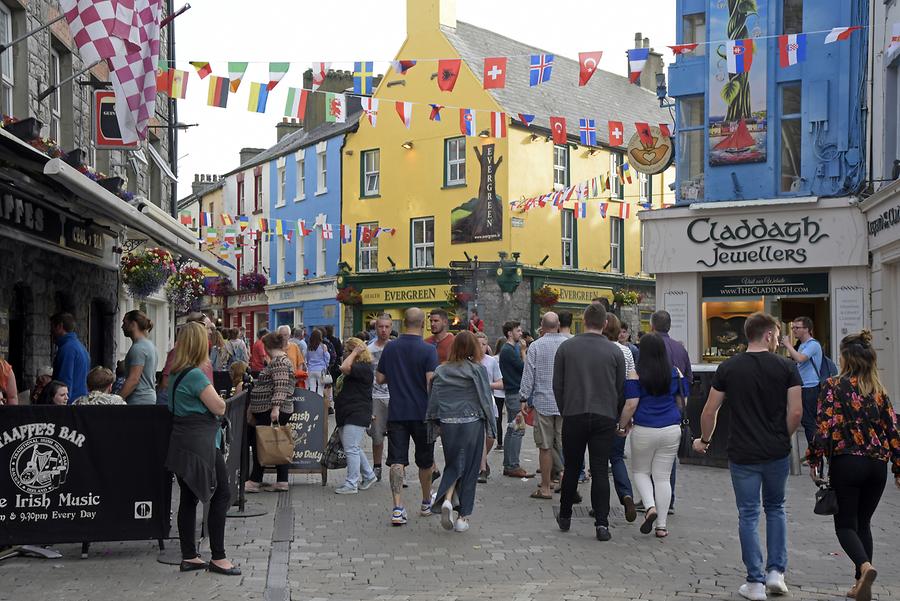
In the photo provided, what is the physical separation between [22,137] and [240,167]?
1350 inches

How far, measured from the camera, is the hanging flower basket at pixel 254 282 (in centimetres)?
4203

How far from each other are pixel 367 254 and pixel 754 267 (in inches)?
690

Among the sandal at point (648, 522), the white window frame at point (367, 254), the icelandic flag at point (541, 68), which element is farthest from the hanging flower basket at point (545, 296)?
the sandal at point (648, 522)

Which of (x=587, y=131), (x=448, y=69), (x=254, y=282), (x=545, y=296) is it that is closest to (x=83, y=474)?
(x=448, y=69)

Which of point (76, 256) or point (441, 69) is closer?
point (76, 256)

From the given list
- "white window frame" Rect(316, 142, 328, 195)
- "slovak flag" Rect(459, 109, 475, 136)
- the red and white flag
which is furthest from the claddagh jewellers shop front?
"white window frame" Rect(316, 142, 328, 195)

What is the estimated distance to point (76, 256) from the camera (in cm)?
1539

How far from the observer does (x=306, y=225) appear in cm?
3778

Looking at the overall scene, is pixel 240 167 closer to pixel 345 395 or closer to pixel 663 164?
pixel 663 164

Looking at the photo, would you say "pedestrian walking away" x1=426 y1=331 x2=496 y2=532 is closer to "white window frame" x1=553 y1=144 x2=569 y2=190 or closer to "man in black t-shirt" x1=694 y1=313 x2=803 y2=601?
"man in black t-shirt" x1=694 y1=313 x2=803 y2=601

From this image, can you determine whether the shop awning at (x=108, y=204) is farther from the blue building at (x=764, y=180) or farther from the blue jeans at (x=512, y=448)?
the blue building at (x=764, y=180)

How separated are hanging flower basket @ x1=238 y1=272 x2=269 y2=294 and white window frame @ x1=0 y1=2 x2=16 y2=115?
2888cm

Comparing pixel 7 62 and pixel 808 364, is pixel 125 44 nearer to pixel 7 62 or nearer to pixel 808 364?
pixel 7 62

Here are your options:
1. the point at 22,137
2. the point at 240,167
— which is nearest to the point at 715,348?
the point at 22,137
